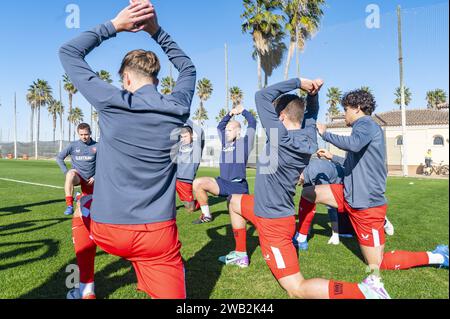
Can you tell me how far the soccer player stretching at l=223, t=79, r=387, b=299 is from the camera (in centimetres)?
307

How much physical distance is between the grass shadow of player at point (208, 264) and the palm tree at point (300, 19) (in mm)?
25035

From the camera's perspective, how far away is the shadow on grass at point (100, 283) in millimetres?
3500

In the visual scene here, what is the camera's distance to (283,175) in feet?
11.0

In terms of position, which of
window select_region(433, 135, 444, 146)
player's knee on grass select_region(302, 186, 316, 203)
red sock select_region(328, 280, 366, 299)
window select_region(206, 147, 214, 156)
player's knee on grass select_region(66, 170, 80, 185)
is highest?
window select_region(433, 135, 444, 146)

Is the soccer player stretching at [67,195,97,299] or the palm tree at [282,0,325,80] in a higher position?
the palm tree at [282,0,325,80]

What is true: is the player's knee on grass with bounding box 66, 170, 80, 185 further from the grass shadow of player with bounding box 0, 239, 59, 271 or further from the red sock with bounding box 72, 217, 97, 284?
the red sock with bounding box 72, 217, 97, 284

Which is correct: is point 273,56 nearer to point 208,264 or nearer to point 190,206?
point 190,206

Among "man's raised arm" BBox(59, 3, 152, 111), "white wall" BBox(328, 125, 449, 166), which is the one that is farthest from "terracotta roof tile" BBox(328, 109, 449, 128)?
"man's raised arm" BBox(59, 3, 152, 111)

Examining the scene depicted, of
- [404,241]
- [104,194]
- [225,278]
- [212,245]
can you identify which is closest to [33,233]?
[212,245]

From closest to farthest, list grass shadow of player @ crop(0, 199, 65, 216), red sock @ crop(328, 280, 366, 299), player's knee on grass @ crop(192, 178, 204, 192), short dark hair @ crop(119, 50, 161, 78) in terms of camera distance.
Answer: short dark hair @ crop(119, 50, 161, 78)
red sock @ crop(328, 280, 366, 299)
player's knee on grass @ crop(192, 178, 204, 192)
grass shadow of player @ crop(0, 199, 65, 216)

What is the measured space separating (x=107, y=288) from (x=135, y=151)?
2.13 metres

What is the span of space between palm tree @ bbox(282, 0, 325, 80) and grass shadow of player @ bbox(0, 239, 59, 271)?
26272 mm

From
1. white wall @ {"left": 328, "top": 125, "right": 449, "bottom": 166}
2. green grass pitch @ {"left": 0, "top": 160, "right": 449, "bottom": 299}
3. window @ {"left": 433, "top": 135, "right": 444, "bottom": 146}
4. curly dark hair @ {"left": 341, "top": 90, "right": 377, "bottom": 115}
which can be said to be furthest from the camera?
white wall @ {"left": 328, "top": 125, "right": 449, "bottom": 166}

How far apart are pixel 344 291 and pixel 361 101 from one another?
240cm
